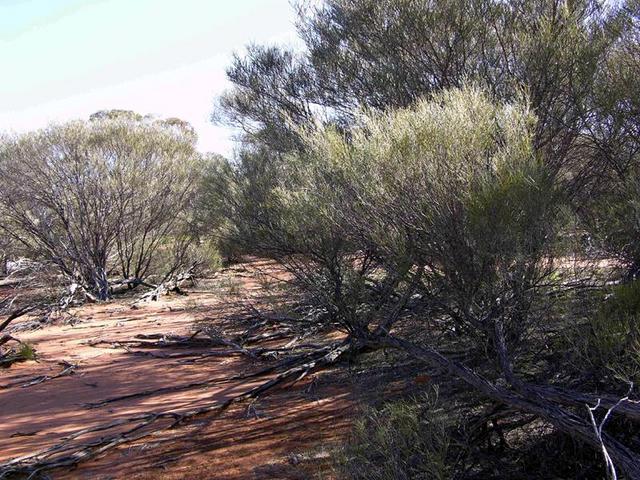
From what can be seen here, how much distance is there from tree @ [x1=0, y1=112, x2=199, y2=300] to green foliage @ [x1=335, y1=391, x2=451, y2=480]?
1408cm

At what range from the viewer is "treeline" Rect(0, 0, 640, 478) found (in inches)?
161

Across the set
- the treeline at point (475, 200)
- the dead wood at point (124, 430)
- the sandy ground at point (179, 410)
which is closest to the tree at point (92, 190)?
the sandy ground at point (179, 410)

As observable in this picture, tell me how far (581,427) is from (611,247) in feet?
6.57

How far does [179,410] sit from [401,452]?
3266 mm

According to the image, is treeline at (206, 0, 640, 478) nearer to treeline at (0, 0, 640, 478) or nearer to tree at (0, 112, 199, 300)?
treeline at (0, 0, 640, 478)

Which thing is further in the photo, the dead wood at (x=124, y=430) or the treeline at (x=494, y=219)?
the dead wood at (x=124, y=430)

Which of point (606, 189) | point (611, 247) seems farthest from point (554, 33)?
point (611, 247)

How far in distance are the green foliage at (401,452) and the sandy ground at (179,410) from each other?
48 centimetres

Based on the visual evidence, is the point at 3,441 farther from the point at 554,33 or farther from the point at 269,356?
the point at 554,33

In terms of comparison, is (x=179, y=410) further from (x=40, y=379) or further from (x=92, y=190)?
(x=92, y=190)

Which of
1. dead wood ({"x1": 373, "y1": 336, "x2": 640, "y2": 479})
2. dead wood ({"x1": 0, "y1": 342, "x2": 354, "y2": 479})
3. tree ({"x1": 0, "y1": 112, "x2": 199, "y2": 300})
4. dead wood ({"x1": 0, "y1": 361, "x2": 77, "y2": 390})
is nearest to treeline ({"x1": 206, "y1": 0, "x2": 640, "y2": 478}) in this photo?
dead wood ({"x1": 373, "y1": 336, "x2": 640, "y2": 479})

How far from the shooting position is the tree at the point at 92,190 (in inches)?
646

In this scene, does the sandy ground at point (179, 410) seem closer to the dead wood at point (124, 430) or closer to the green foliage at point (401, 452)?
the dead wood at point (124, 430)

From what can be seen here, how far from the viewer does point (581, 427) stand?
3432 mm
